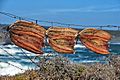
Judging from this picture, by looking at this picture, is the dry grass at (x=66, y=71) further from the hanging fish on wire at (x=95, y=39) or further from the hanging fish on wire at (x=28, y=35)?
the hanging fish on wire at (x=95, y=39)

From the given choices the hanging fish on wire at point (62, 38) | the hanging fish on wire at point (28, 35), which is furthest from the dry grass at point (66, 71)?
the hanging fish on wire at point (62, 38)

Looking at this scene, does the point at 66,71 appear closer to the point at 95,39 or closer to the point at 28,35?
the point at 28,35

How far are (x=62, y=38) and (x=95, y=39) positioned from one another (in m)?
0.66

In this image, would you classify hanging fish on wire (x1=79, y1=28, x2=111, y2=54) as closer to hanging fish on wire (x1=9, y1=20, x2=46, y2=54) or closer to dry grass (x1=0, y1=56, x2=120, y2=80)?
hanging fish on wire (x1=9, y1=20, x2=46, y2=54)

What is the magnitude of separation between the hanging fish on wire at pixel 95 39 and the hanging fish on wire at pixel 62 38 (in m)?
0.18

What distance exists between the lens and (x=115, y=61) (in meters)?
6.81

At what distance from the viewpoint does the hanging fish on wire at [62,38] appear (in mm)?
6832

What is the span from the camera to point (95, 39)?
7180 mm

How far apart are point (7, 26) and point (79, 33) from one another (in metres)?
1.31

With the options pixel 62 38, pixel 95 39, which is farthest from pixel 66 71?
pixel 95 39

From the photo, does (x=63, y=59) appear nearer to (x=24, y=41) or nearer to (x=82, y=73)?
(x=82, y=73)

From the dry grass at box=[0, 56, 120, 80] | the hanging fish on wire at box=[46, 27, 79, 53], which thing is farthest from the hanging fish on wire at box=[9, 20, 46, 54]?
the dry grass at box=[0, 56, 120, 80]

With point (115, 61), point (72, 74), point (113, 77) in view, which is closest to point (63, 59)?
point (72, 74)

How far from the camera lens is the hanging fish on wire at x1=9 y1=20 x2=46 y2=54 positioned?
21.8ft
